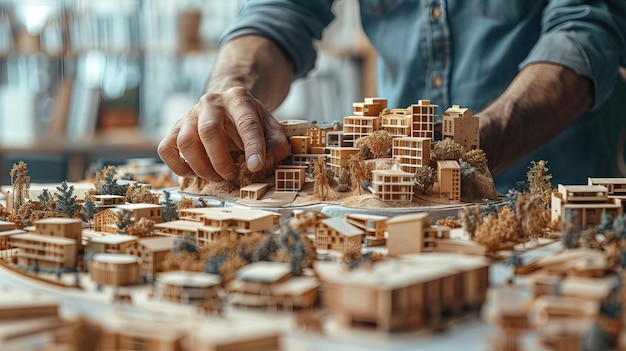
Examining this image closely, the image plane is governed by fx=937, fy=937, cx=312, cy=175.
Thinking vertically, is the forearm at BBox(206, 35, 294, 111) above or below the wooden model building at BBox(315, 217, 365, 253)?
above

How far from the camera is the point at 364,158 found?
4469 mm

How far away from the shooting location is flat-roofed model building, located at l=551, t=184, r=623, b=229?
3867mm

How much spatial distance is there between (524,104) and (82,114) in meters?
5.54

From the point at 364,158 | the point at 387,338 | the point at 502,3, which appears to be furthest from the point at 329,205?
the point at 502,3

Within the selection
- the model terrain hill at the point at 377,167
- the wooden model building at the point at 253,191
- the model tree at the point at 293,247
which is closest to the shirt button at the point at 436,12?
the model terrain hill at the point at 377,167

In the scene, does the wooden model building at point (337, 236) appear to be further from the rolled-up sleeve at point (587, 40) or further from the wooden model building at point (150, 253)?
the rolled-up sleeve at point (587, 40)

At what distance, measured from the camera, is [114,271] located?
3.19m

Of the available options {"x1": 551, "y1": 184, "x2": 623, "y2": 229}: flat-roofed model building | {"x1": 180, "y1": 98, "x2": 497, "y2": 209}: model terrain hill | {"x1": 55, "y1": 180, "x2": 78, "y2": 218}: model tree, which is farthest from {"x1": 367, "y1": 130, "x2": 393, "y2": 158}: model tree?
{"x1": 55, "y1": 180, "x2": 78, "y2": 218}: model tree

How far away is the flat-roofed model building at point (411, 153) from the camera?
14.0ft

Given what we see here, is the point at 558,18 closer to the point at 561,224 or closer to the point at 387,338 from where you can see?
the point at 561,224

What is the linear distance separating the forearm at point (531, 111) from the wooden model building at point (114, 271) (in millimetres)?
2479

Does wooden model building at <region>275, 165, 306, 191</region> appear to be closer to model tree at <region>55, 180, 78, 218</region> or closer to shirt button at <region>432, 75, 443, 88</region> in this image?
model tree at <region>55, 180, 78, 218</region>

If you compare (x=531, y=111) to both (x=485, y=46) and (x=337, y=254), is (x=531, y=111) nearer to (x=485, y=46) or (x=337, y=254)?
(x=485, y=46)

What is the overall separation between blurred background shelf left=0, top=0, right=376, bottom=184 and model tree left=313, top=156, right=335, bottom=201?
5.47 meters
